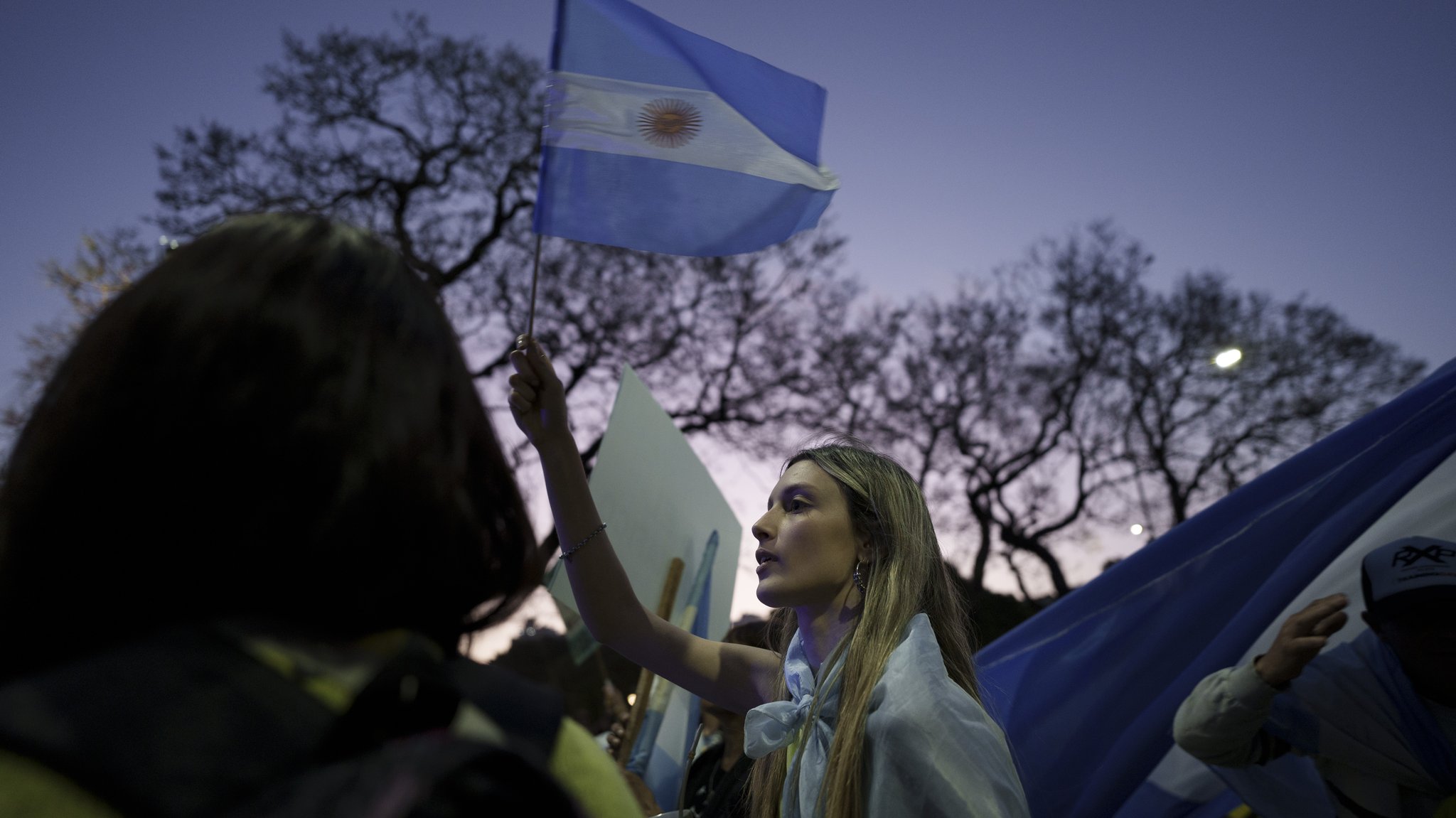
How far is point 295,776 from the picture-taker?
0.57 meters

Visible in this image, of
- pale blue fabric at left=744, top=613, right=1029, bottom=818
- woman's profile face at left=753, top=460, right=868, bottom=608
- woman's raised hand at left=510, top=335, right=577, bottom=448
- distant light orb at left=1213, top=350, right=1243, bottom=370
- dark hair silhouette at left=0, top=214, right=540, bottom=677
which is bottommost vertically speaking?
pale blue fabric at left=744, top=613, right=1029, bottom=818

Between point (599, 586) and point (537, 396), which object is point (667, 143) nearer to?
point (537, 396)

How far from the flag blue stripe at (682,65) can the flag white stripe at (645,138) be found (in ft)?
0.10

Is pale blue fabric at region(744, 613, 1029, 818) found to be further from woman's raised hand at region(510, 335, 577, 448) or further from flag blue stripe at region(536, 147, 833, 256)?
flag blue stripe at region(536, 147, 833, 256)

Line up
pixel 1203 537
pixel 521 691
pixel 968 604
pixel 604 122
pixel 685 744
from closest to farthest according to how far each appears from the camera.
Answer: pixel 521 691 < pixel 604 122 < pixel 968 604 < pixel 1203 537 < pixel 685 744

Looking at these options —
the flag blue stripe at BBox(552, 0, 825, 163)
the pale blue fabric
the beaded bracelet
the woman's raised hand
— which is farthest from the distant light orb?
the woman's raised hand

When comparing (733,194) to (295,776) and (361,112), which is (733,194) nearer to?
(295,776)

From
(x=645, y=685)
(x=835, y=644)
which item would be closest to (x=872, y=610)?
(x=835, y=644)

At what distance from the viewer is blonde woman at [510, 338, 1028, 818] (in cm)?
173

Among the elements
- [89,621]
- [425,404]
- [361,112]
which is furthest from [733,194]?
[361,112]

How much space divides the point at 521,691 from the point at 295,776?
0.17 m

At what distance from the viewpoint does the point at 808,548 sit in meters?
2.31

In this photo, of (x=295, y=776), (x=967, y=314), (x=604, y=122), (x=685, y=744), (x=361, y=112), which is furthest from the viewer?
(x=967, y=314)

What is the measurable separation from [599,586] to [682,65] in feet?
5.05
